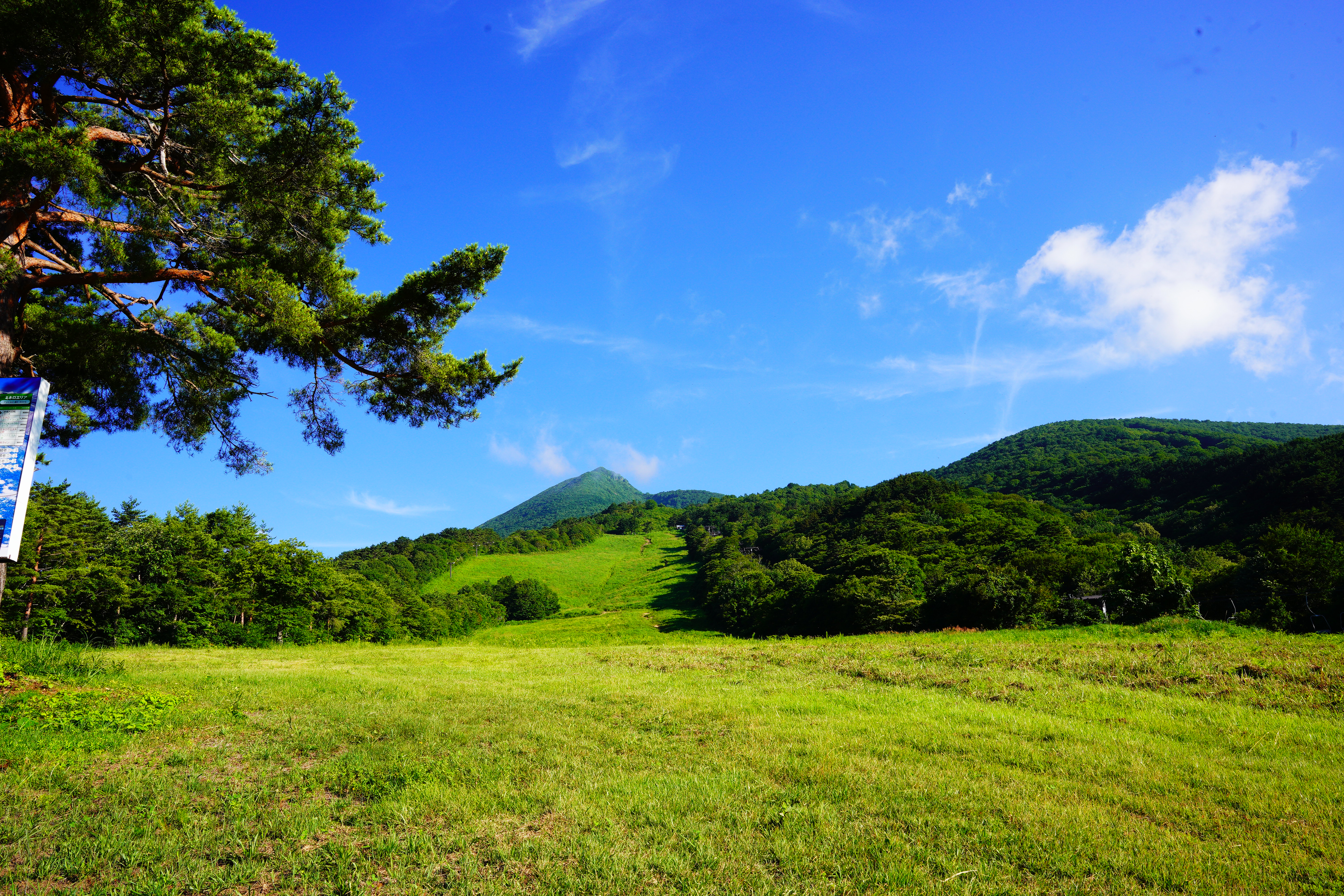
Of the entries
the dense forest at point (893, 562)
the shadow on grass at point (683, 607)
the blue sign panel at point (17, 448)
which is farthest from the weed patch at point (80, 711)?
the shadow on grass at point (683, 607)

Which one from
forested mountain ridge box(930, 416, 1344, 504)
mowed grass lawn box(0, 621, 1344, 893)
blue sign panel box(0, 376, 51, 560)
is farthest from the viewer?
forested mountain ridge box(930, 416, 1344, 504)

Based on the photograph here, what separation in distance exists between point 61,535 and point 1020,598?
5955cm

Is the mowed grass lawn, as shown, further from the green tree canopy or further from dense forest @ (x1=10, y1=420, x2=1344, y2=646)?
dense forest @ (x1=10, y1=420, x2=1344, y2=646)

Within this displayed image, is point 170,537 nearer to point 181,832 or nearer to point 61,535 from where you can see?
point 61,535

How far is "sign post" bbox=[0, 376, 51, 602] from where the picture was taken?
7930 mm

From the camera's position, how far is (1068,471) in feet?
417

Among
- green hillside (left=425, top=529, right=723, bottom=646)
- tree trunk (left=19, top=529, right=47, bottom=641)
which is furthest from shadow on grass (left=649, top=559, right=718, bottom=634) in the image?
tree trunk (left=19, top=529, right=47, bottom=641)

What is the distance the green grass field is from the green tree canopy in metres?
6.30

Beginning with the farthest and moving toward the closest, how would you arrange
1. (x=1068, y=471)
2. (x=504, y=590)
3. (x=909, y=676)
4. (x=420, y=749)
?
(x=1068, y=471) < (x=504, y=590) < (x=909, y=676) < (x=420, y=749)

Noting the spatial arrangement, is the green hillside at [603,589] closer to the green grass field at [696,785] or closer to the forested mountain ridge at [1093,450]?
the green grass field at [696,785]

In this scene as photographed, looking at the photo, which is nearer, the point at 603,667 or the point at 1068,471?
the point at 603,667

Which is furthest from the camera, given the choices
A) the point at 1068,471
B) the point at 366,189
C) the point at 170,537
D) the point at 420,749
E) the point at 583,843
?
the point at 1068,471

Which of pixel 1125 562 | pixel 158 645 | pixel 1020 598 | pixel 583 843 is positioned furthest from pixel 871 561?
pixel 583 843

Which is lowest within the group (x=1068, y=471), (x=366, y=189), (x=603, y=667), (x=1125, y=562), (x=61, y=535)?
(x=603, y=667)
